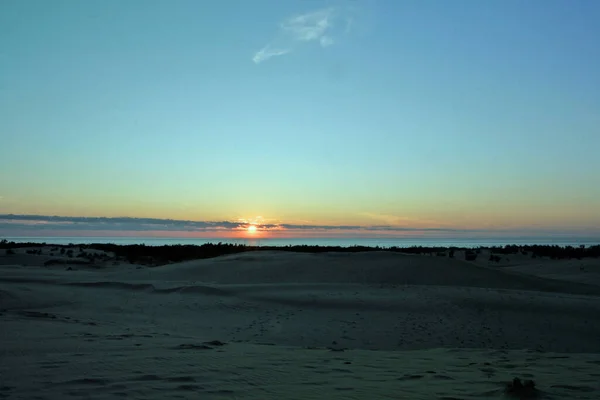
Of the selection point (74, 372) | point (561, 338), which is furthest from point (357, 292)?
point (74, 372)

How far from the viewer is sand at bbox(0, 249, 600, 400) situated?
5.55m

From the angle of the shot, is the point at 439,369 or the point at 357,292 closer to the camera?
the point at 439,369

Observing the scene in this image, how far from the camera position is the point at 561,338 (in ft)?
33.7

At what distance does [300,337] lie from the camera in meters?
9.77

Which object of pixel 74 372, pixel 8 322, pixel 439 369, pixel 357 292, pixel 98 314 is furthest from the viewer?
pixel 357 292

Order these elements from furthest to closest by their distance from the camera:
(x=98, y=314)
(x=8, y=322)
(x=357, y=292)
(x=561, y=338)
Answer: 1. (x=357, y=292)
2. (x=98, y=314)
3. (x=561, y=338)
4. (x=8, y=322)

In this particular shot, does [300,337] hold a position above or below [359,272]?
below

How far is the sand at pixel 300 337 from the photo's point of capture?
5.55 meters

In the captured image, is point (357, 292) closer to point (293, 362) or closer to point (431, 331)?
point (431, 331)

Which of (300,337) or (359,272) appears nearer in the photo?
(300,337)

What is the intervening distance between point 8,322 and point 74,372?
446 centimetres

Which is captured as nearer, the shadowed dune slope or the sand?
the sand

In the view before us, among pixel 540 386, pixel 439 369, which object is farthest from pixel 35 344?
pixel 540 386

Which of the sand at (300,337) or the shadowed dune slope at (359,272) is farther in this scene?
the shadowed dune slope at (359,272)
